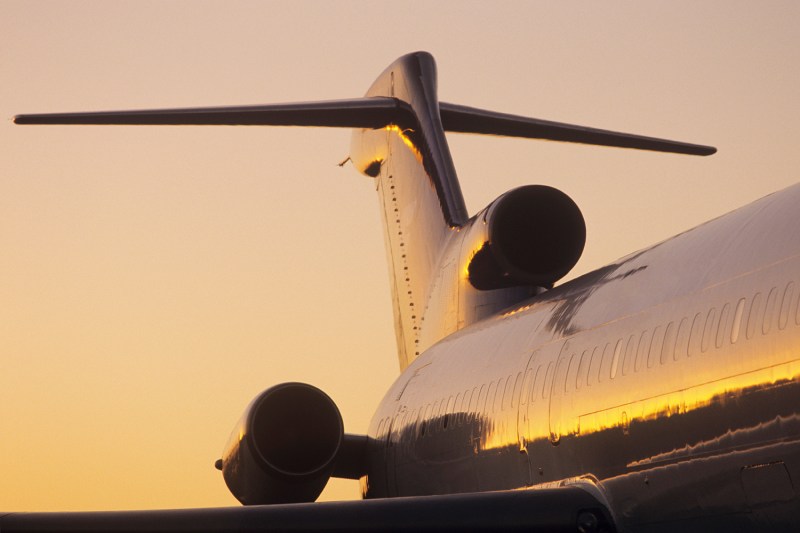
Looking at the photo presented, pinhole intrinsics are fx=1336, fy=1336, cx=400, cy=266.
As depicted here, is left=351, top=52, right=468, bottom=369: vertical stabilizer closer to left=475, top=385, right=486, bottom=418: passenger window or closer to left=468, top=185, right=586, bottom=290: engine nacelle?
left=468, top=185, right=586, bottom=290: engine nacelle

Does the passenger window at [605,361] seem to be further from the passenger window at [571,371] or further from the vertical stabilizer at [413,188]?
the vertical stabilizer at [413,188]

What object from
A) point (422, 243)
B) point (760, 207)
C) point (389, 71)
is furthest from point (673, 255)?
point (389, 71)

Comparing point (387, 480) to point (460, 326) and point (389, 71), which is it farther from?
point (389, 71)

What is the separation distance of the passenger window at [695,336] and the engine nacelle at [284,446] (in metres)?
6.44

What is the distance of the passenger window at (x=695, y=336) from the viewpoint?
8.33 metres

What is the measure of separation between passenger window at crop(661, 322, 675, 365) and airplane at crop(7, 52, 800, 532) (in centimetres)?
3

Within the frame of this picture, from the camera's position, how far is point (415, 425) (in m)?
14.2

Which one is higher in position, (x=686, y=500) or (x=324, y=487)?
(x=686, y=500)

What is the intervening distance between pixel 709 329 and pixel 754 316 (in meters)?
0.51

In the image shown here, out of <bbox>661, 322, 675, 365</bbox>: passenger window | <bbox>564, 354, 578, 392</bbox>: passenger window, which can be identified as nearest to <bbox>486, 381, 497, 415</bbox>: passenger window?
<bbox>564, 354, 578, 392</bbox>: passenger window

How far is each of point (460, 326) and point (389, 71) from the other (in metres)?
4.77

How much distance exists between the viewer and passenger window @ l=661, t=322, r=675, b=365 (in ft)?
28.4

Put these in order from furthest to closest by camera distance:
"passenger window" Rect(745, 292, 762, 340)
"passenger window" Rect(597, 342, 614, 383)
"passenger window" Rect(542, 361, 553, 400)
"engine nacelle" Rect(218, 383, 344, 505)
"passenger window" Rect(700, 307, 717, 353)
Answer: "engine nacelle" Rect(218, 383, 344, 505), "passenger window" Rect(542, 361, 553, 400), "passenger window" Rect(597, 342, 614, 383), "passenger window" Rect(700, 307, 717, 353), "passenger window" Rect(745, 292, 762, 340)

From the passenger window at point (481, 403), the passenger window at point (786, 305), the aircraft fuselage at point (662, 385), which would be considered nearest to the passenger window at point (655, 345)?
the aircraft fuselage at point (662, 385)
